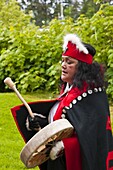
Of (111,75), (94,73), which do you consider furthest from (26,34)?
(94,73)

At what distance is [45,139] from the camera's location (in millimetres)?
2424

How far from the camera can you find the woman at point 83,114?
2.61 metres

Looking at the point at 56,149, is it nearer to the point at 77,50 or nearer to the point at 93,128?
the point at 93,128

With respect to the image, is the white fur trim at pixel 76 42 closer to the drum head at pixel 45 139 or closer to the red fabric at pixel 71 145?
the red fabric at pixel 71 145

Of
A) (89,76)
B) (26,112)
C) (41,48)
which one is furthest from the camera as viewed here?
(41,48)

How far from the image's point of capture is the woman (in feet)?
8.56

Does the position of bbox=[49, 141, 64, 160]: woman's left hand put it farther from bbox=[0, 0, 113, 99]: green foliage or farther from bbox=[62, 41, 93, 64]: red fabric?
bbox=[0, 0, 113, 99]: green foliage

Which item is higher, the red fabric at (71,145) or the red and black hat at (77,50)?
the red and black hat at (77,50)

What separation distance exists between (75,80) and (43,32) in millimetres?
7524

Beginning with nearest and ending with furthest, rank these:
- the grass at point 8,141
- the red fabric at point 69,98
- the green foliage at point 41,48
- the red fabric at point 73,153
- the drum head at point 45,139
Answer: the drum head at point 45,139 → the red fabric at point 73,153 → the red fabric at point 69,98 → the grass at point 8,141 → the green foliage at point 41,48

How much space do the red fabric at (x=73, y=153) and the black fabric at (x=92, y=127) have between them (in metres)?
0.04

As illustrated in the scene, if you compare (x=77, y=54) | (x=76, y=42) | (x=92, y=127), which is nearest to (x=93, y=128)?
(x=92, y=127)

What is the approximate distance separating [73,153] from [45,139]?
308 mm

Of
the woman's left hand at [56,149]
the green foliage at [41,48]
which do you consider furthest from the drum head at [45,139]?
the green foliage at [41,48]
